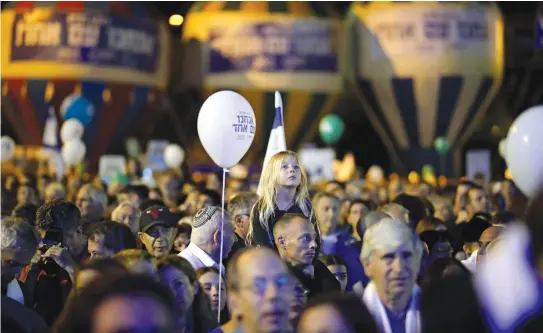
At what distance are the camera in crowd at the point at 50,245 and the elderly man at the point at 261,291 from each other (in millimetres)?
1920

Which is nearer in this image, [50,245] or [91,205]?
[50,245]

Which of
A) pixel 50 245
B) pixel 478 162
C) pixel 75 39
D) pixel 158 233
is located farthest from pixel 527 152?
pixel 75 39

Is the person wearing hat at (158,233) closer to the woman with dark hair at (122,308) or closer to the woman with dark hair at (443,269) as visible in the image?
the woman with dark hair at (443,269)

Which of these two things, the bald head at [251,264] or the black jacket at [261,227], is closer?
the bald head at [251,264]

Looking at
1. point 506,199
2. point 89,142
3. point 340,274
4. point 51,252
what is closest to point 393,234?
point 340,274

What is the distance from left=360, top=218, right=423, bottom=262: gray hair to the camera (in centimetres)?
407

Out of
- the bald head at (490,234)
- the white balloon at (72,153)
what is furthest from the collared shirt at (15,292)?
the white balloon at (72,153)

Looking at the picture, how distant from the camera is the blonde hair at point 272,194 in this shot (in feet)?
19.8

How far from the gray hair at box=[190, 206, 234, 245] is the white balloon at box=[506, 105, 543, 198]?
2211 millimetres

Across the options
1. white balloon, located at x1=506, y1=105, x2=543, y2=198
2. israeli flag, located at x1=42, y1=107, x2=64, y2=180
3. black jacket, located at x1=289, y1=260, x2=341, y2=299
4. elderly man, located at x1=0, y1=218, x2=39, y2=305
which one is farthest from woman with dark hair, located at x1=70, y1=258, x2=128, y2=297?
israeli flag, located at x1=42, y1=107, x2=64, y2=180

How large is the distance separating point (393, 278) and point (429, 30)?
67.5ft

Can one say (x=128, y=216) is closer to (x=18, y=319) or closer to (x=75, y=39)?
(x=18, y=319)

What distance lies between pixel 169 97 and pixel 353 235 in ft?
62.6

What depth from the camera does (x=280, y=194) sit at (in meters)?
6.19
